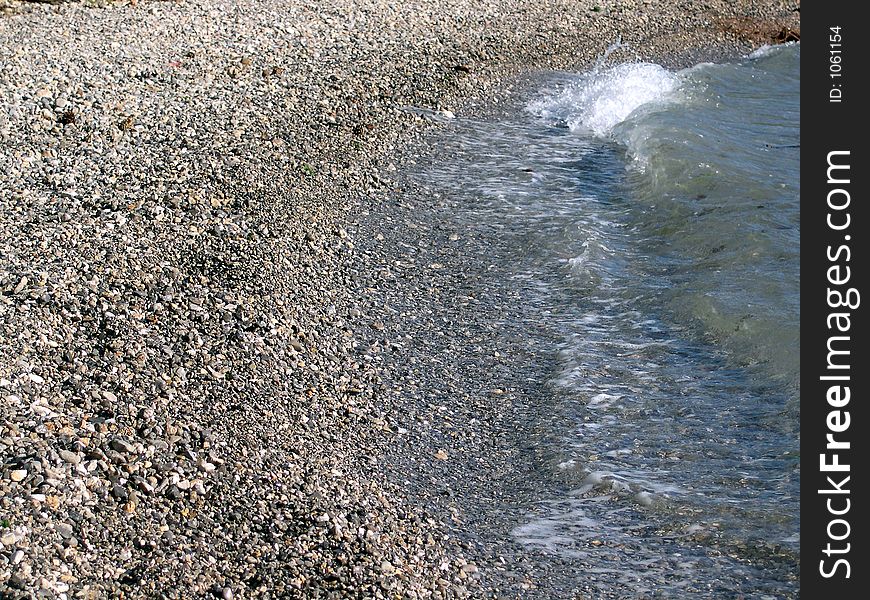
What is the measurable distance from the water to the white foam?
40 millimetres

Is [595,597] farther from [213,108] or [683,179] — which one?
[213,108]

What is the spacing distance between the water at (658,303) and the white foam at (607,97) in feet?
0.13

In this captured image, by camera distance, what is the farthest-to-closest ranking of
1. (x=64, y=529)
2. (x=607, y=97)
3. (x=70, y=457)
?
1. (x=607, y=97)
2. (x=70, y=457)
3. (x=64, y=529)

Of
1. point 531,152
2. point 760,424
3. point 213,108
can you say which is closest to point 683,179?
point 531,152

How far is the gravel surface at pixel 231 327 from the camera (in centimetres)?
569

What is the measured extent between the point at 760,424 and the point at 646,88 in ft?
28.4

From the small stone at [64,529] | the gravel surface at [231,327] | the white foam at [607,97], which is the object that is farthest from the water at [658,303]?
the small stone at [64,529]

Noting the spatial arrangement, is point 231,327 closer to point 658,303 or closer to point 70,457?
point 70,457

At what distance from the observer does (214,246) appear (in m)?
9.09

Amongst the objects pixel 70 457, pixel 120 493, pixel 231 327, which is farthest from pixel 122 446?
pixel 231 327

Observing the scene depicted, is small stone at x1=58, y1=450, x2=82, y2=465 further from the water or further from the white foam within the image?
the white foam

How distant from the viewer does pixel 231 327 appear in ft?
25.9

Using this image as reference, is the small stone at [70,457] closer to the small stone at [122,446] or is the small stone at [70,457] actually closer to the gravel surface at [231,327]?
the gravel surface at [231,327]

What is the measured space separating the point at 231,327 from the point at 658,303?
4.04 m
